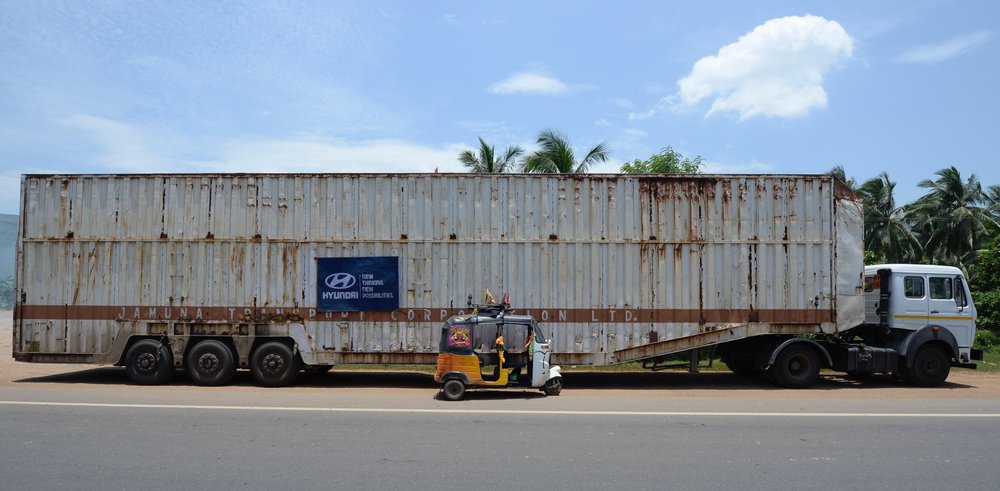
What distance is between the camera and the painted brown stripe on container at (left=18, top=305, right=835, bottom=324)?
13.2 meters

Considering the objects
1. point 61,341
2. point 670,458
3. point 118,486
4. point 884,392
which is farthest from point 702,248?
point 61,341

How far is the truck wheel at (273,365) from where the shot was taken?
13062 mm

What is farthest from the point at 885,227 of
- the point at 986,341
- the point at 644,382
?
the point at 644,382

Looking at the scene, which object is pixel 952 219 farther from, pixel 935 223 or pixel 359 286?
pixel 359 286

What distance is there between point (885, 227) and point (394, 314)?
114 ft

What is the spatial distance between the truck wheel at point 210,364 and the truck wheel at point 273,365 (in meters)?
0.47

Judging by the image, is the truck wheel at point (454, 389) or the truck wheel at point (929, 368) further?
the truck wheel at point (929, 368)

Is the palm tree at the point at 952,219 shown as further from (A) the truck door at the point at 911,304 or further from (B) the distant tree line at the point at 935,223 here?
(A) the truck door at the point at 911,304

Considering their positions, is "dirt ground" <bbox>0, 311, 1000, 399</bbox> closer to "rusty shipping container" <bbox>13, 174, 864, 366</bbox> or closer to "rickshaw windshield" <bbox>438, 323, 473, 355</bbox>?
"rusty shipping container" <bbox>13, 174, 864, 366</bbox>

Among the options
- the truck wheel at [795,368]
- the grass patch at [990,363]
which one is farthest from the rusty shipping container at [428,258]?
the grass patch at [990,363]

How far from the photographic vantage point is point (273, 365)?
13.1 meters

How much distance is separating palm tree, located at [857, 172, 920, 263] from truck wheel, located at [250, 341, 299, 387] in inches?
1376

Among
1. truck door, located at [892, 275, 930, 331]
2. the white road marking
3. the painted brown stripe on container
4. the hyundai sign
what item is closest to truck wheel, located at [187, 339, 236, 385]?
the painted brown stripe on container

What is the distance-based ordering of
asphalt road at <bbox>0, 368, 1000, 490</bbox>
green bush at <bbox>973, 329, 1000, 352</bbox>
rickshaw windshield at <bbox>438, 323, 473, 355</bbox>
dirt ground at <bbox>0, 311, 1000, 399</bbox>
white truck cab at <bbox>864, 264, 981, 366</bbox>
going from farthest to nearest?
green bush at <bbox>973, 329, 1000, 352</bbox>, white truck cab at <bbox>864, 264, 981, 366</bbox>, dirt ground at <bbox>0, 311, 1000, 399</bbox>, rickshaw windshield at <bbox>438, 323, 473, 355</bbox>, asphalt road at <bbox>0, 368, 1000, 490</bbox>
